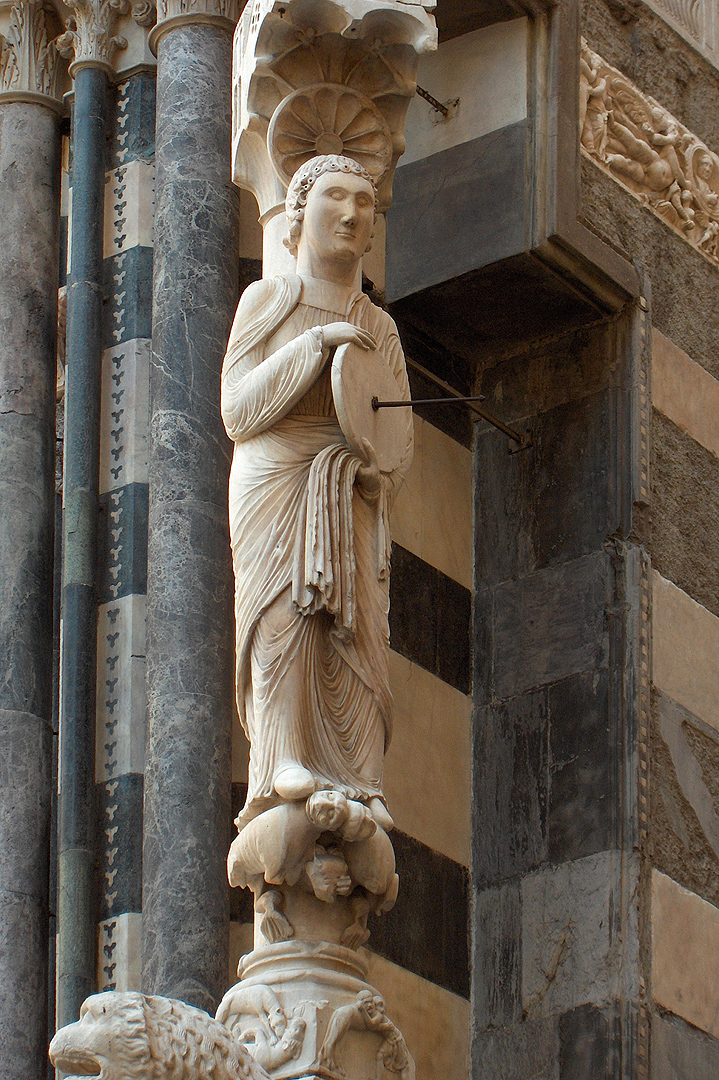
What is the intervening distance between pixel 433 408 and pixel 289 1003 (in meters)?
2.79

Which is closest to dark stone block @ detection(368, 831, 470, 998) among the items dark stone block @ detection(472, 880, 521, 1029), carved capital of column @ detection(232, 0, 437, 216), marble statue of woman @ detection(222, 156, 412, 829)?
dark stone block @ detection(472, 880, 521, 1029)

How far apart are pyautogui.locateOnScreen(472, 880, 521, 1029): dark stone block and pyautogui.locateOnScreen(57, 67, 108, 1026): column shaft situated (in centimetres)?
122

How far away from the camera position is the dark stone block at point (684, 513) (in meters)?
7.91

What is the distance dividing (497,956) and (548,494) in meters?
1.45

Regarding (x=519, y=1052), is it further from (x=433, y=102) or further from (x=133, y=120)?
(x=133, y=120)

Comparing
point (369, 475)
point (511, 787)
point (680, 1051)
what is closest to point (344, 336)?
point (369, 475)

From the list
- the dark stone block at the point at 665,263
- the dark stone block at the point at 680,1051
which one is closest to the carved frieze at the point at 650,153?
the dark stone block at the point at 665,263

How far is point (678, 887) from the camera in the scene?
7480mm

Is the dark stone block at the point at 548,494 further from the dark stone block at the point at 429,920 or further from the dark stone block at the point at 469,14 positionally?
the dark stone block at the point at 469,14

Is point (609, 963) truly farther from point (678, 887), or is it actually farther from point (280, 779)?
point (280, 779)

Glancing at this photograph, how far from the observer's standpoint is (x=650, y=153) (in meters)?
8.40

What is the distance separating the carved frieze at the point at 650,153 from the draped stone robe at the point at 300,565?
221 centimetres

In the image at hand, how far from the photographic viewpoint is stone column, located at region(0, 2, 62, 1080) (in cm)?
698

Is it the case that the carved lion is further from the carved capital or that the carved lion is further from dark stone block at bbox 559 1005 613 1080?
the carved capital
